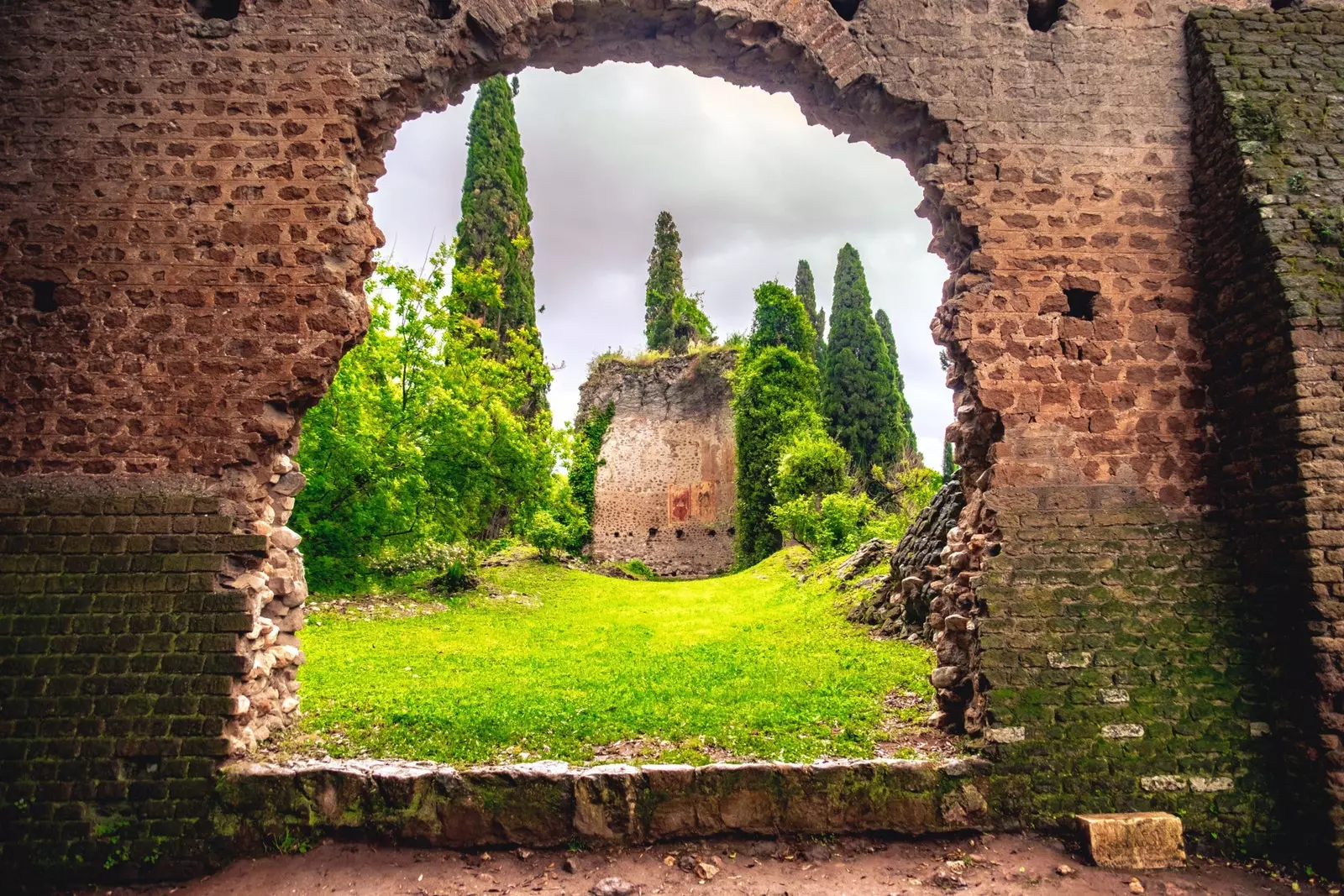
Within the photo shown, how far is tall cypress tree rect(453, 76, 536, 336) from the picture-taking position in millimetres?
23266

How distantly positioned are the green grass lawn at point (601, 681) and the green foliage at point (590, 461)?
38.5 feet

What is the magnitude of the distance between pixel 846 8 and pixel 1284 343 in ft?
13.3

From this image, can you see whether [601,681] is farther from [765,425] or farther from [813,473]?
[765,425]

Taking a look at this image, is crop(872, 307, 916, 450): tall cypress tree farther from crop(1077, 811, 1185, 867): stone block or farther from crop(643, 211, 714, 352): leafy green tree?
crop(1077, 811, 1185, 867): stone block

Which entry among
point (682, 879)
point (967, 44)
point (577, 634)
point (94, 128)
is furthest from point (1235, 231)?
point (577, 634)

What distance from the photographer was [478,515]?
1491cm

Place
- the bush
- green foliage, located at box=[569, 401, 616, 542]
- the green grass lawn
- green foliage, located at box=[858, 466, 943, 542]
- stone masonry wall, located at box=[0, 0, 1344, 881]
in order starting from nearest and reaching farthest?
stone masonry wall, located at box=[0, 0, 1344, 881], the green grass lawn, the bush, green foliage, located at box=[858, 466, 943, 542], green foliage, located at box=[569, 401, 616, 542]

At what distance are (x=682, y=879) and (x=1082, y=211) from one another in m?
5.45

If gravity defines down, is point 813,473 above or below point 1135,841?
above

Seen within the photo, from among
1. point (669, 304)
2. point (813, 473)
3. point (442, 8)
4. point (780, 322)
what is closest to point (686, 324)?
point (669, 304)

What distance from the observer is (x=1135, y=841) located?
4066 millimetres

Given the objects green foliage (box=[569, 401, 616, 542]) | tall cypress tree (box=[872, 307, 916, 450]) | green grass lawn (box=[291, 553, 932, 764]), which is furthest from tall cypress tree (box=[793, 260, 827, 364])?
green grass lawn (box=[291, 553, 932, 764])

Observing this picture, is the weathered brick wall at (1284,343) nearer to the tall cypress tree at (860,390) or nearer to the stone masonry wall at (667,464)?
the tall cypress tree at (860,390)

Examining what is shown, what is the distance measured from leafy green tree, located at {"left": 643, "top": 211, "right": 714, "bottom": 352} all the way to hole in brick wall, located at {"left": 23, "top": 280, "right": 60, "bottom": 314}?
88.2 ft
